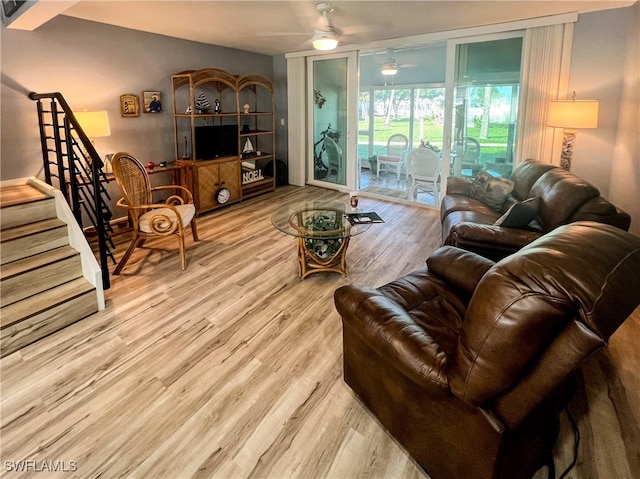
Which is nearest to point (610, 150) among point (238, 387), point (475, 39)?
point (475, 39)

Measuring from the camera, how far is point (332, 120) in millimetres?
6496

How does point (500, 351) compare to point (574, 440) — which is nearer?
point (500, 351)

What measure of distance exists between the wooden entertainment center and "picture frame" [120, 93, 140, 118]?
0.50 metres

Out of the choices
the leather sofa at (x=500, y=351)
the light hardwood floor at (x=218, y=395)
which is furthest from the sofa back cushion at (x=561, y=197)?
the leather sofa at (x=500, y=351)

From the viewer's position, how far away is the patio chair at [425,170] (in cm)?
570

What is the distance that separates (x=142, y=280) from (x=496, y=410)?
300 cm

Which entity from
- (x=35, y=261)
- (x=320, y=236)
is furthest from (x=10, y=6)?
(x=320, y=236)

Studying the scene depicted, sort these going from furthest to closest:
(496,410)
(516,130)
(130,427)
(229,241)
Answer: (516,130), (229,241), (130,427), (496,410)

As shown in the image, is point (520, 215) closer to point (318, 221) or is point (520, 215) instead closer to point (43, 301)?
point (318, 221)

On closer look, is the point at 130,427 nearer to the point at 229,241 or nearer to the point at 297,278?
the point at 297,278

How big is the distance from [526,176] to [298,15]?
2.85 m

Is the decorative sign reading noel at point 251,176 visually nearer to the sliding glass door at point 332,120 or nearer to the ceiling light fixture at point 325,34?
the sliding glass door at point 332,120

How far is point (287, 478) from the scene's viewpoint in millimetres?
1579

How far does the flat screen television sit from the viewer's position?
5.22 meters
